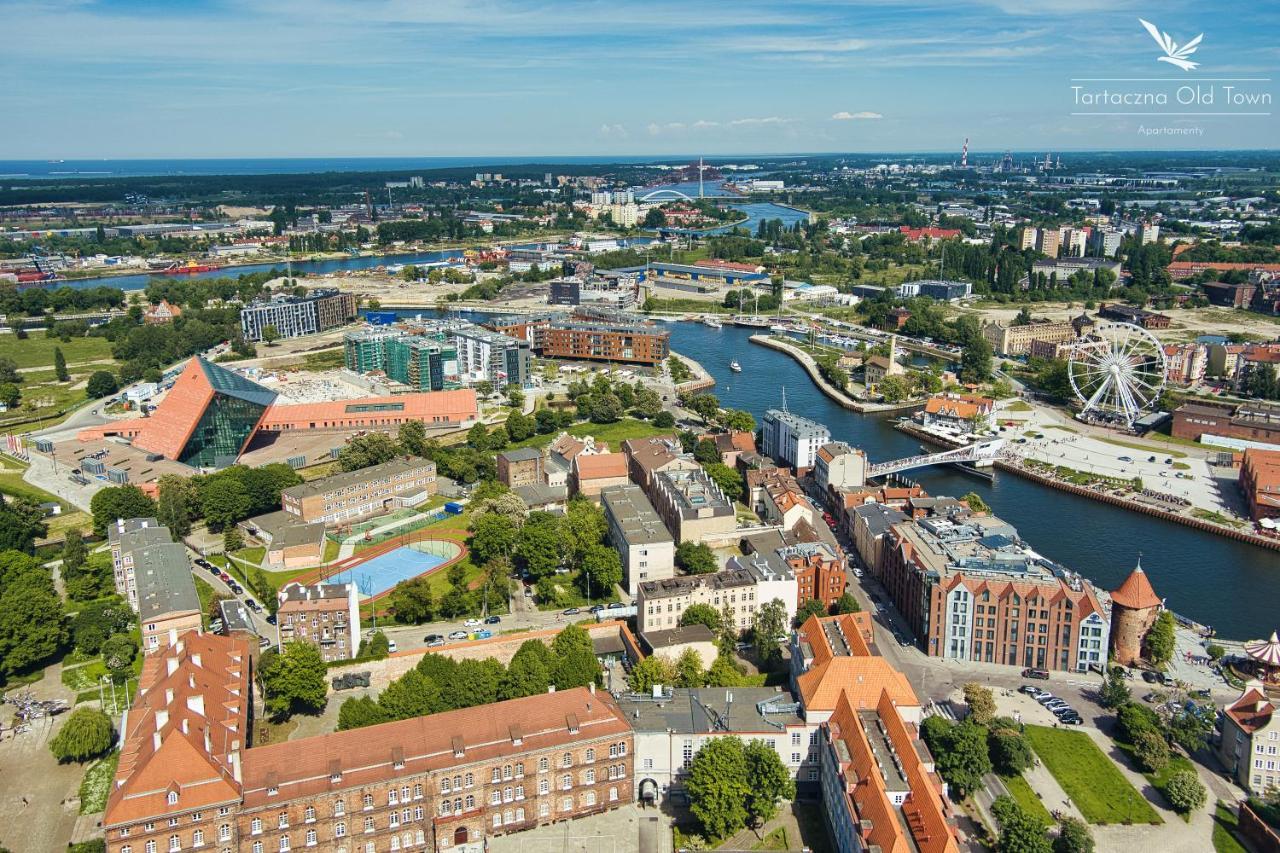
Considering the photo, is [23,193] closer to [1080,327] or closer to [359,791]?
[1080,327]

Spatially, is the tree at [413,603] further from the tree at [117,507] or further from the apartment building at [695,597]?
the tree at [117,507]

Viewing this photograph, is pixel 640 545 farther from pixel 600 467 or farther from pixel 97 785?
pixel 97 785

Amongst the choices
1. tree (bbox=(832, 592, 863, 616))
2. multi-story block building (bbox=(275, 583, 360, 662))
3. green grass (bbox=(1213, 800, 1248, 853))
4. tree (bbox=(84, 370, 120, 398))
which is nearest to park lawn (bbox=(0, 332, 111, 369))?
tree (bbox=(84, 370, 120, 398))

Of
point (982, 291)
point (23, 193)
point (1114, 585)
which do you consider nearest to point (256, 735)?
point (1114, 585)

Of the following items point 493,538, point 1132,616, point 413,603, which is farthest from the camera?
point 493,538

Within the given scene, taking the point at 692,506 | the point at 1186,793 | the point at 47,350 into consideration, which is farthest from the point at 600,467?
the point at 47,350

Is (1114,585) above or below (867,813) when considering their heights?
below
